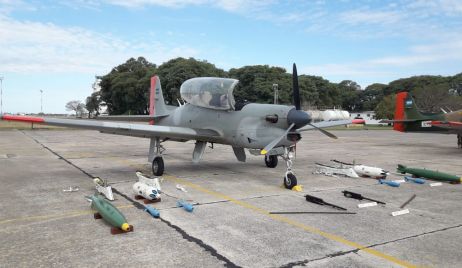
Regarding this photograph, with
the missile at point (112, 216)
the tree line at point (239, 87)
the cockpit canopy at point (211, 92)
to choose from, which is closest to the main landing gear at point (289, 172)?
the cockpit canopy at point (211, 92)

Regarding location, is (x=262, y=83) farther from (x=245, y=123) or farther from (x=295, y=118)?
(x=295, y=118)

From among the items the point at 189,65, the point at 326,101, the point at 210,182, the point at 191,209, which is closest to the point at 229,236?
the point at 191,209

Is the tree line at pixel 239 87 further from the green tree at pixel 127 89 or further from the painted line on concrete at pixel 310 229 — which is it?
the painted line on concrete at pixel 310 229

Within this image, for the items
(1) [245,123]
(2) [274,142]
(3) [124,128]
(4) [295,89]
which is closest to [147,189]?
(3) [124,128]

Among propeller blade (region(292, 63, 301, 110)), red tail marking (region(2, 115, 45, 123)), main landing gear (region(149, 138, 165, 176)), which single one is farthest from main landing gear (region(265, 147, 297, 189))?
red tail marking (region(2, 115, 45, 123))

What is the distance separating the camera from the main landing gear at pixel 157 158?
11164 millimetres

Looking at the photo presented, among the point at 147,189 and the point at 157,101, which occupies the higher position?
the point at 157,101

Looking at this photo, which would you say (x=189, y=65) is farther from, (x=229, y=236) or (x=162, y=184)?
(x=229, y=236)

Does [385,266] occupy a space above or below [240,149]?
below

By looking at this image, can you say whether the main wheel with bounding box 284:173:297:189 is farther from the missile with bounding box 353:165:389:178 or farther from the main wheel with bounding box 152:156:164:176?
the main wheel with bounding box 152:156:164:176

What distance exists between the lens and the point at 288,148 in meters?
9.95

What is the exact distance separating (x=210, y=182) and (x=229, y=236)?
4654 millimetres

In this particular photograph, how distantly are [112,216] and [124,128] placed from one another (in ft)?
15.3

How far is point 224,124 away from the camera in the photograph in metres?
10.8
